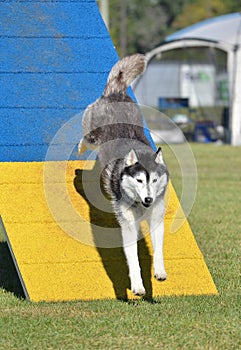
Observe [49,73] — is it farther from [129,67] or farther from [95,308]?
[95,308]

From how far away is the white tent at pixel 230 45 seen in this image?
25.5m

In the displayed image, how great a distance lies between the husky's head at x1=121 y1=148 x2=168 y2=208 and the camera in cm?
577

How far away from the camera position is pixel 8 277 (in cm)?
783

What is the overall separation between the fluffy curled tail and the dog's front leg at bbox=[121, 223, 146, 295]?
1622 mm

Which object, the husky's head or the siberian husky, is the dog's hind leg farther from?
the husky's head

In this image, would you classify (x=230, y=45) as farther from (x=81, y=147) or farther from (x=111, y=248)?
(x=111, y=248)

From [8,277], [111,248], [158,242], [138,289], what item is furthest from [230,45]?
[138,289]

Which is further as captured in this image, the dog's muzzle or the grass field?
the dog's muzzle

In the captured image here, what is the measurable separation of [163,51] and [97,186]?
71.3 ft

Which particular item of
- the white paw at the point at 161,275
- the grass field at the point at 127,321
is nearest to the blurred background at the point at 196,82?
the grass field at the point at 127,321

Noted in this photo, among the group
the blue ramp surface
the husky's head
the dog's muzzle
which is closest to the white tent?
the blue ramp surface

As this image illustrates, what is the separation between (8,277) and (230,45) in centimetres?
1891

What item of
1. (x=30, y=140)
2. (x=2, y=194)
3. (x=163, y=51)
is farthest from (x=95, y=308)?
(x=163, y=51)

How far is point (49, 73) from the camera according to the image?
7.74m
